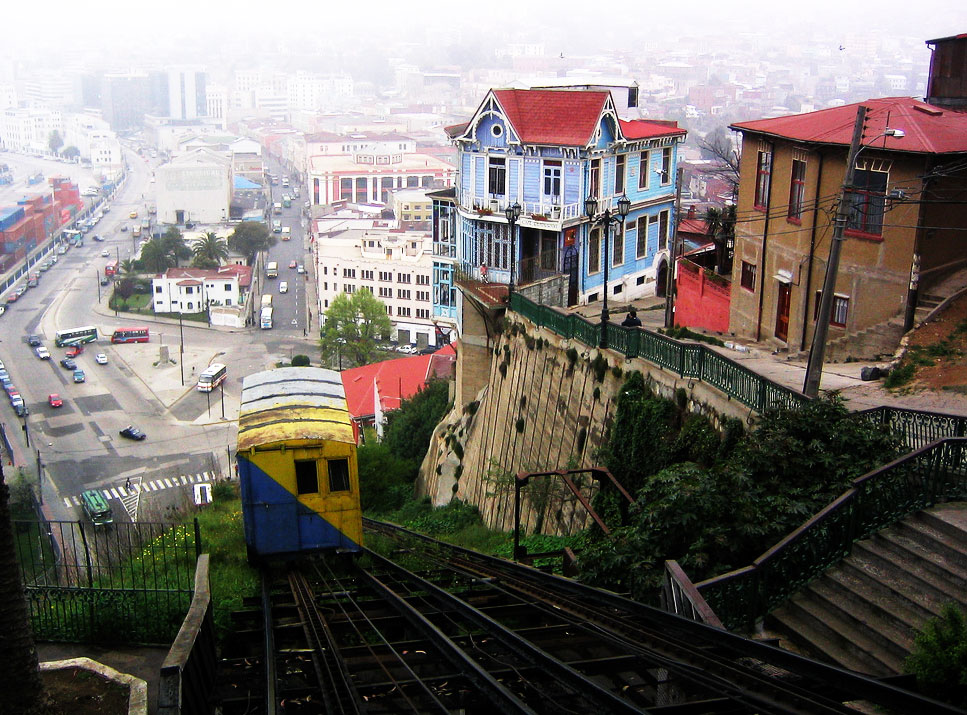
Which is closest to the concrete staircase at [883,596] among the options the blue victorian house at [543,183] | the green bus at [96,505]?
the blue victorian house at [543,183]

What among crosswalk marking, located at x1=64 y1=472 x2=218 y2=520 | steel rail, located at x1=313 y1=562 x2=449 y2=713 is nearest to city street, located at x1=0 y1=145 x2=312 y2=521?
crosswalk marking, located at x1=64 y1=472 x2=218 y2=520

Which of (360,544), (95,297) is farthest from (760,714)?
(95,297)

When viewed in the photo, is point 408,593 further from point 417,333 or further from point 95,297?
point 95,297

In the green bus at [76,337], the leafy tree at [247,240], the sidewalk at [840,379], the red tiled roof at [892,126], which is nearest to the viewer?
the sidewalk at [840,379]

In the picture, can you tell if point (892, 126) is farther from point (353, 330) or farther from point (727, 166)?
point (353, 330)

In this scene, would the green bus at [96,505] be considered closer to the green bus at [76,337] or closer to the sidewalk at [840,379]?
the sidewalk at [840,379]

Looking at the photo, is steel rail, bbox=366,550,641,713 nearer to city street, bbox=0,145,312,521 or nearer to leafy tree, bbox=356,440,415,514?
leafy tree, bbox=356,440,415,514
